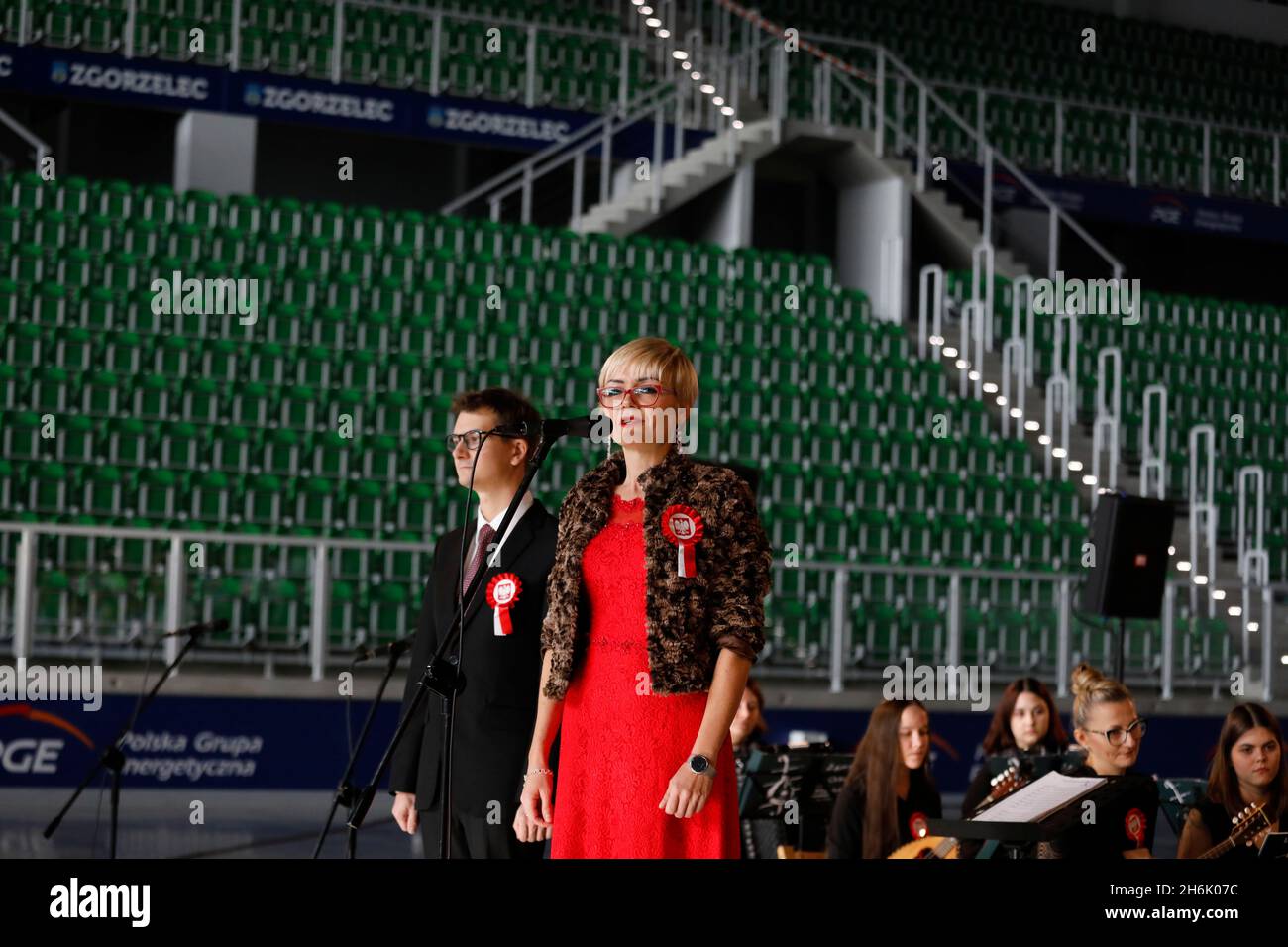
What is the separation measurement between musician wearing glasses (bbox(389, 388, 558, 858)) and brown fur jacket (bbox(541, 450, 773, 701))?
21.5 inches

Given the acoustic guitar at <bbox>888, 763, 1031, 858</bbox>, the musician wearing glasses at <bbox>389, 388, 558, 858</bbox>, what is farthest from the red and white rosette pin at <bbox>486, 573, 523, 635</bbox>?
the acoustic guitar at <bbox>888, 763, 1031, 858</bbox>

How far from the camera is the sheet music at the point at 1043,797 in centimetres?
380

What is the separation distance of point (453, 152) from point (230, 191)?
15.4 feet

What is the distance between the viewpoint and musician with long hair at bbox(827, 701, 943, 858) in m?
5.78

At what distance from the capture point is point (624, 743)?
304 cm

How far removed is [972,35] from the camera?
2108cm

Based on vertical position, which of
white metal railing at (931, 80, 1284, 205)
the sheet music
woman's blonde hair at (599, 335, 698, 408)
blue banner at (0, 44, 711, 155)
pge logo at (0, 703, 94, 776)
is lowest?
pge logo at (0, 703, 94, 776)

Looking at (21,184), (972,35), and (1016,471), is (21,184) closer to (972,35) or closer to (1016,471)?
(1016,471)

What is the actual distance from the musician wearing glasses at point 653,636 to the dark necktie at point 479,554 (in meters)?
0.75

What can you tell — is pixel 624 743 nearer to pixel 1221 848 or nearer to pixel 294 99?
pixel 1221 848

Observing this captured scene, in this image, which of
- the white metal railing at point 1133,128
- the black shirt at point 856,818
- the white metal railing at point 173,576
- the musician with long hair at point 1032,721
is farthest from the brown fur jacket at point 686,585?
the white metal railing at point 1133,128

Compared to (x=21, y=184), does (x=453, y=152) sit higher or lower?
higher

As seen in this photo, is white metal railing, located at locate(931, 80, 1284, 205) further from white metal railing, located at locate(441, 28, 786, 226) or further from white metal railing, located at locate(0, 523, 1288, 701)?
white metal railing, located at locate(0, 523, 1288, 701)
